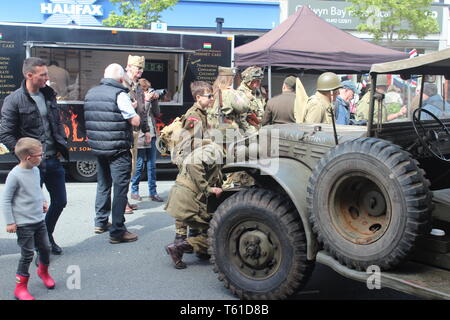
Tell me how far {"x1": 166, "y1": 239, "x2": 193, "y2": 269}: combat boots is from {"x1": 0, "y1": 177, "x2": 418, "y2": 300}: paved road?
0.24 feet

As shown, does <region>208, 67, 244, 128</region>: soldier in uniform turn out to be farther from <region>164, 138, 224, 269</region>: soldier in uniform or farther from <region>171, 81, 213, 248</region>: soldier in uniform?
<region>164, 138, 224, 269</region>: soldier in uniform

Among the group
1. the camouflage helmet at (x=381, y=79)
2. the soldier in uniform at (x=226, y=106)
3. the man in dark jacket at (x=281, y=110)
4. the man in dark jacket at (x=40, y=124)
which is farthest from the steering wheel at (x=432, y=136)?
the man in dark jacket at (x=281, y=110)

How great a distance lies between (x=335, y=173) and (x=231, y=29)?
62.5ft

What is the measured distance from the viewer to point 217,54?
10422 millimetres

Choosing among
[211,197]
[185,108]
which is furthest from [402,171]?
[185,108]

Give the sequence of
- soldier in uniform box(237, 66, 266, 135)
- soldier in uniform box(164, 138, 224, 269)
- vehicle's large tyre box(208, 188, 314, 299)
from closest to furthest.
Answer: vehicle's large tyre box(208, 188, 314, 299) < soldier in uniform box(164, 138, 224, 269) < soldier in uniform box(237, 66, 266, 135)

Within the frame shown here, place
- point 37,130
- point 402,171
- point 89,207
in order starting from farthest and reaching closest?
point 89,207
point 37,130
point 402,171

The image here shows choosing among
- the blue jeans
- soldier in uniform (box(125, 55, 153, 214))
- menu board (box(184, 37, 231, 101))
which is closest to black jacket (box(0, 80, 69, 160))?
soldier in uniform (box(125, 55, 153, 214))

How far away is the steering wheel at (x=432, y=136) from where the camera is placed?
3867mm

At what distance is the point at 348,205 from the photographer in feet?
12.1

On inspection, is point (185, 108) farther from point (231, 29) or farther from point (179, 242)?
point (231, 29)

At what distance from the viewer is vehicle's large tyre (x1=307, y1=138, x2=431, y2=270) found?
3.22 m

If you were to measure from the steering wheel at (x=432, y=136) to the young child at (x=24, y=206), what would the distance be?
9.64 feet

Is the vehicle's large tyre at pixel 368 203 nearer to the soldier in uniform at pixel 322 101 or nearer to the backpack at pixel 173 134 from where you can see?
the backpack at pixel 173 134
